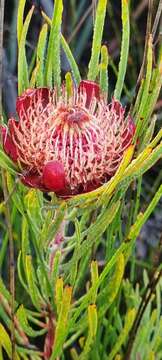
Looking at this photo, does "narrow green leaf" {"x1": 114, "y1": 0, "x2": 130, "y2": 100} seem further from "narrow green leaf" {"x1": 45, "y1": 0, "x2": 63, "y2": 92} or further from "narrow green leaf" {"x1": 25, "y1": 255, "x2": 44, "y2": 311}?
"narrow green leaf" {"x1": 25, "y1": 255, "x2": 44, "y2": 311}

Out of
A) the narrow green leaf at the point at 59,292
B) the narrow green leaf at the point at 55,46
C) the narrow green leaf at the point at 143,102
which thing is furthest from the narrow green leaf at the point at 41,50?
the narrow green leaf at the point at 59,292

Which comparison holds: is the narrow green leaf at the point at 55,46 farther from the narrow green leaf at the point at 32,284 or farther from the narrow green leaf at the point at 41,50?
the narrow green leaf at the point at 32,284

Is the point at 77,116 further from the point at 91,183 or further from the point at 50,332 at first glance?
the point at 50,332

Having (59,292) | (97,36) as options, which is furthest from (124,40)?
(59,292)

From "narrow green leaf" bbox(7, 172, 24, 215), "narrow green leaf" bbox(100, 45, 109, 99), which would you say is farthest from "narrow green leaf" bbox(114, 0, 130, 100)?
"narrow green leaf" bbox(7, 172, 24, 215)

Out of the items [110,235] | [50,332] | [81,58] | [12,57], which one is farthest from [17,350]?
[81,58]
